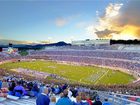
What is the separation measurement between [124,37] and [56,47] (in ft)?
66.2

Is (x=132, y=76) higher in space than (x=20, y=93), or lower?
lower

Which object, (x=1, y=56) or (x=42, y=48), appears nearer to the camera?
(x=1, y=56)

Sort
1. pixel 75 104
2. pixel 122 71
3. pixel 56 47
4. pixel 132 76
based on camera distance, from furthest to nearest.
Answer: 1. pixel 56 47
2. pixel 122 71
3. pixel 132 76
4. pixel 75 104

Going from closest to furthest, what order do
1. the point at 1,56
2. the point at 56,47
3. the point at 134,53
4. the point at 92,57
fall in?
the point at 134,53 < the point at 92,57 < the point at 1,56 < the point at 56,47

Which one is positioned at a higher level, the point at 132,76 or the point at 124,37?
the point at 124,37

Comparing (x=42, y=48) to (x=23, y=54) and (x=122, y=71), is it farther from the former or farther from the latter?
(x=122, y=71)

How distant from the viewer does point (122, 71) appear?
40.9 m

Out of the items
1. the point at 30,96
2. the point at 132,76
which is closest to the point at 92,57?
the point at 132,76

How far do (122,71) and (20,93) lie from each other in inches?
1311

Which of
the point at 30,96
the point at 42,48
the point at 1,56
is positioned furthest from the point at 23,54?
the point at 30,96

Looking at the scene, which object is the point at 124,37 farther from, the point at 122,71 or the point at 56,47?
the point at 122,71

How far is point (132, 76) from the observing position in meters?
36.7

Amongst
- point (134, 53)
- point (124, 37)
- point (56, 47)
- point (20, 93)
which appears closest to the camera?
point (20, 93)

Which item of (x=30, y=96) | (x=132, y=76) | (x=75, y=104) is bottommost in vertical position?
(x=132, y=76)
